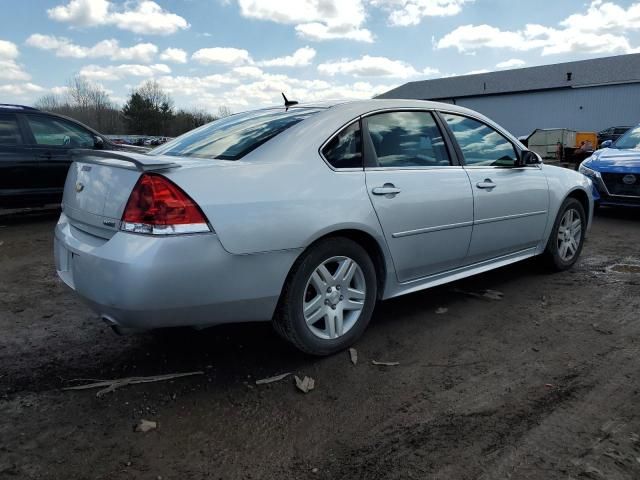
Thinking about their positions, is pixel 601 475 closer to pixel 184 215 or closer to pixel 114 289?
pixel 184 215

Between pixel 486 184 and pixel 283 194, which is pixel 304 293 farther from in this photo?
pixel 486 184

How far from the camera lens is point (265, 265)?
2643 millimetres

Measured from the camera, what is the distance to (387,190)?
3.18 meters

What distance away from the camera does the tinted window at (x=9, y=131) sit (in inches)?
289

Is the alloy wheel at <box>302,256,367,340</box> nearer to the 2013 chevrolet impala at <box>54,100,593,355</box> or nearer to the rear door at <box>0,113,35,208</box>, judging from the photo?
the 2013 chevrolet impala at <box>54,100,593,355</box>

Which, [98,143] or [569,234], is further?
[98,143]

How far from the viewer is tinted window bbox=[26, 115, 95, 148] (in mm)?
7633

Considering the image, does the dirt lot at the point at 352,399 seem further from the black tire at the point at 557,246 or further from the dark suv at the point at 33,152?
the dark suv at the point at 33,152

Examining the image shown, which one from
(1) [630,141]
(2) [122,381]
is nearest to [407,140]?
(2) [122,381]

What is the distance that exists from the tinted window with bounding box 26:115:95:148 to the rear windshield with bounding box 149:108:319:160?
16.3 feet

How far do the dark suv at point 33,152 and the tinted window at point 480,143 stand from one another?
4882mm

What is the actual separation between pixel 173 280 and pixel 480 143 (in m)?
2.70

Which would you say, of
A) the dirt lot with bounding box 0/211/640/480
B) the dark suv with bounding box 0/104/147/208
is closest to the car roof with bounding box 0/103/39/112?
the dark suv with bounding box 0/104/147/208

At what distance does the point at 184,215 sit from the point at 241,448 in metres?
1.07
